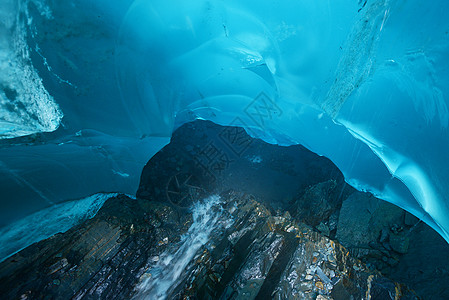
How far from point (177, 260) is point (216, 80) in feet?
8.86

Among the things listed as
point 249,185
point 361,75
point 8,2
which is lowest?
point 249,185

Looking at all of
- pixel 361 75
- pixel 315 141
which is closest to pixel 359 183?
pixel 315 141

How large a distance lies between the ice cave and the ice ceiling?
0.04ft

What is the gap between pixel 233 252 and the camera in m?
2.77

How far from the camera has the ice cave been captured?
1.88m

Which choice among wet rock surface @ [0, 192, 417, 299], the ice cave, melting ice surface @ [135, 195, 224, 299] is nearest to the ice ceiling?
the ice cave

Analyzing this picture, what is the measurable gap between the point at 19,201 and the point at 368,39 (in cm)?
430

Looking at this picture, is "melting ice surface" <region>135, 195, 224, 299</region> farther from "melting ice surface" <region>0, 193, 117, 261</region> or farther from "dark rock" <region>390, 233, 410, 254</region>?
"dark rock" <region>390, 233, 410, 254</region>

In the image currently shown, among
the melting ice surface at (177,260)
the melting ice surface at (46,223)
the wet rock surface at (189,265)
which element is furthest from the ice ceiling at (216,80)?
the melting ice surface at (177,260)

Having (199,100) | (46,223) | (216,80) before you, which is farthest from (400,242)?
(46,223)

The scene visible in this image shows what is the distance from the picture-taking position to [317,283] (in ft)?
7.13

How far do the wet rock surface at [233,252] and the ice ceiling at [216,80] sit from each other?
2.65ft

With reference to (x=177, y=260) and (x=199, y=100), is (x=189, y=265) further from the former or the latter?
(x=199, y=100)

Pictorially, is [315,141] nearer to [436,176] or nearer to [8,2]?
[436,176]
